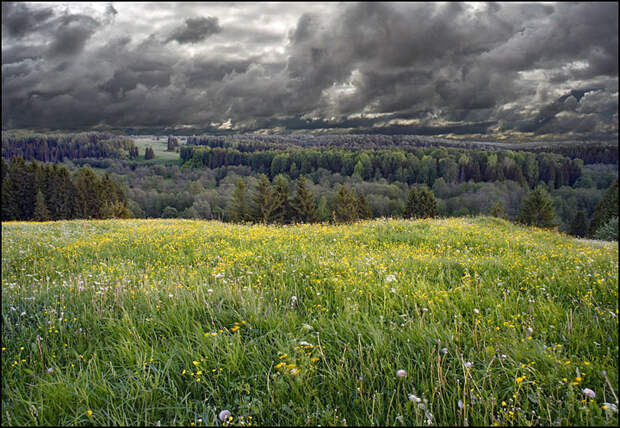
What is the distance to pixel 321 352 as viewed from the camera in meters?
2.84

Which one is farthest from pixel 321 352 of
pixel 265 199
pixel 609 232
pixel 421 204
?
pixel 421 204

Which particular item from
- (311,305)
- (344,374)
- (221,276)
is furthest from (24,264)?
(344,374)

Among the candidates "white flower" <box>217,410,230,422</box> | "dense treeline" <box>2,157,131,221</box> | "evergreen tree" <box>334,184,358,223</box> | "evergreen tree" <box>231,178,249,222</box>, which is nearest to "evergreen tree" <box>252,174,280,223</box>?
"evergreen tree" <box>231,178,249,222</box>

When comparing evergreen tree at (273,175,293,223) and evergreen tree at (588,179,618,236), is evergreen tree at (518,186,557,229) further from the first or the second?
evergreen tree at (273,175,293,223)

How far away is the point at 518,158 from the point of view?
155250 mm

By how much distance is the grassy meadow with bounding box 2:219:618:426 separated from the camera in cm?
243

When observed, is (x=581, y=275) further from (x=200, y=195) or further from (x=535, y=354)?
(x=200, y=195)

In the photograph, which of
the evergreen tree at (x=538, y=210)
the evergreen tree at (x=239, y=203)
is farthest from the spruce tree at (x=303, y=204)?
the evergreen tree at (x=538, y=210)

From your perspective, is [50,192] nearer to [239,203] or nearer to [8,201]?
[8,201]

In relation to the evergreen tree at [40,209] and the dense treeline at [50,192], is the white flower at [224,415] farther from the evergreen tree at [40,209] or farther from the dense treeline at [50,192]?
the evergreen tree at [40,209]

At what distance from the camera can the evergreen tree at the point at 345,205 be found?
47859 millimetres

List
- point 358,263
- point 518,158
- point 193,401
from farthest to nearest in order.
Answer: point 518,158, point 358,263, point 193,401

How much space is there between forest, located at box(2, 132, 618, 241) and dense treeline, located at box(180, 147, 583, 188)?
0.49 m

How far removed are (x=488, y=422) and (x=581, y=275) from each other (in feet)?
14.9
